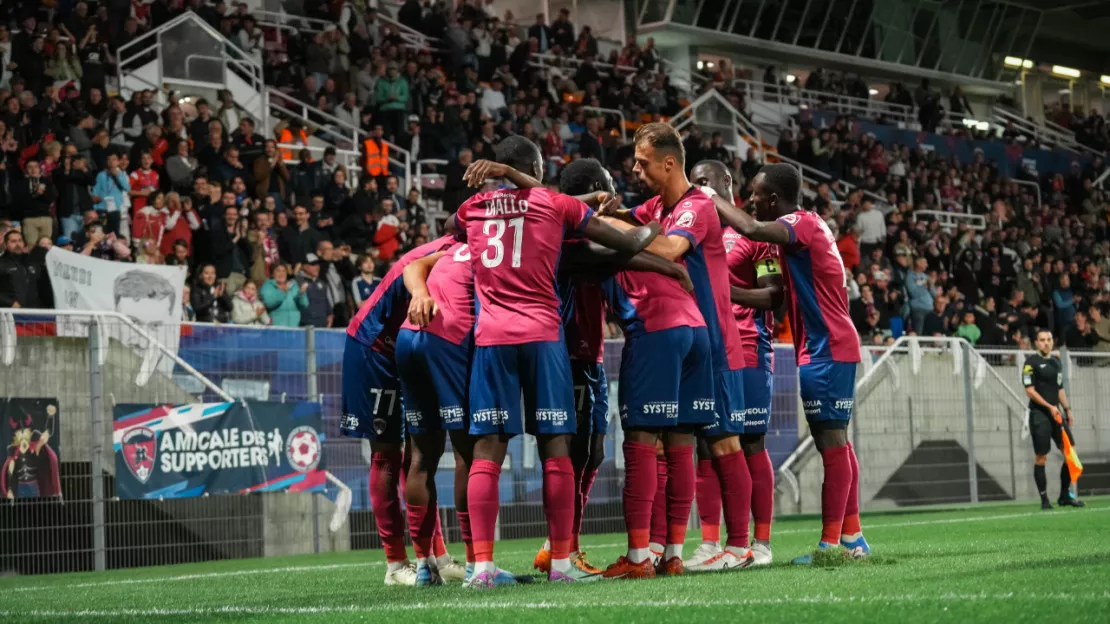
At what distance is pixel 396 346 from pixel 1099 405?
46.8ft

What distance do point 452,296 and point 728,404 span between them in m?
1.67

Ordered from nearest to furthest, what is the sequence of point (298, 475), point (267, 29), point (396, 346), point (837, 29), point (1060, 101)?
1. point (396, 346)
2. point (298, 475)
3. point (267, 29)
4. point (837, 29)
5. point (1060, 101)

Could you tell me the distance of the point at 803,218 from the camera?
825cm

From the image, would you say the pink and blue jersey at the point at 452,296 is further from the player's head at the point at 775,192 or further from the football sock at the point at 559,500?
the player's head at the point at 775,192

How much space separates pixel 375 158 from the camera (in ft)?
67.7

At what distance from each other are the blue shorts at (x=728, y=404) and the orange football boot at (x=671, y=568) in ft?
2.44

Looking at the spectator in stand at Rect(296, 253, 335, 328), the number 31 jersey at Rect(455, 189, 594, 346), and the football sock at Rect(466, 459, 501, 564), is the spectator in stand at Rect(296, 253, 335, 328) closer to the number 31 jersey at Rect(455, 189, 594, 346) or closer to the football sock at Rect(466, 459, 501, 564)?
the number 31 jersey at Rect(455, 189, 594, 346)

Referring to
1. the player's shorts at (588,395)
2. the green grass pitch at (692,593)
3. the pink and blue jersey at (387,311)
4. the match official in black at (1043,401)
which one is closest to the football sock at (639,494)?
the green grass pitch at (692,593)

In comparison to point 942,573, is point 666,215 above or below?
above

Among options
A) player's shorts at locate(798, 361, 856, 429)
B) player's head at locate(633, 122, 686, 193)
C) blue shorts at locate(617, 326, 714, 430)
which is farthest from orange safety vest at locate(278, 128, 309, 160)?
blue shorts at locate(617, 326, 714, 430)

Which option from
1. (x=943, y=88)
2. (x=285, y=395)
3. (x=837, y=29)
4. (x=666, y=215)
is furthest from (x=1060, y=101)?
(x=666, y=215)

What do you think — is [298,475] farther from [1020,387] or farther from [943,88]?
[943,88]

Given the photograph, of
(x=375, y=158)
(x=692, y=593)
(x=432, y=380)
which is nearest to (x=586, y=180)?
(x=432, y=380)

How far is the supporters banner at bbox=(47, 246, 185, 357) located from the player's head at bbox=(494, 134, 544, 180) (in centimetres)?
696
